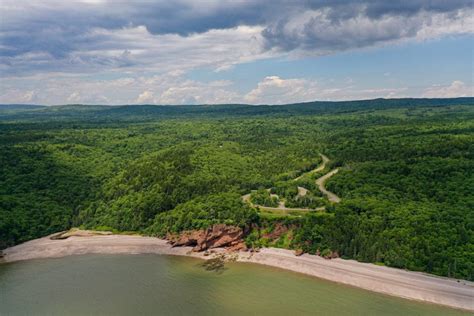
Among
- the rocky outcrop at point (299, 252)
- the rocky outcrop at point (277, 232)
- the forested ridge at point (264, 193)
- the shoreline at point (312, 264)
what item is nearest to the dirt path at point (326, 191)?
the forested ridge at point (264, 193)

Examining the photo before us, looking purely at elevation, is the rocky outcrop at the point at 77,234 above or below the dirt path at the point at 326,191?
below

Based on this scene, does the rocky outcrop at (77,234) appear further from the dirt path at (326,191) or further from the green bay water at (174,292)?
the dirt path at (326,191)

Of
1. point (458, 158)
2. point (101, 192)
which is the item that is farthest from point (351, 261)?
point (101, 192)

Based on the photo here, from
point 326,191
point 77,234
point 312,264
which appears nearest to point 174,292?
point 312,264

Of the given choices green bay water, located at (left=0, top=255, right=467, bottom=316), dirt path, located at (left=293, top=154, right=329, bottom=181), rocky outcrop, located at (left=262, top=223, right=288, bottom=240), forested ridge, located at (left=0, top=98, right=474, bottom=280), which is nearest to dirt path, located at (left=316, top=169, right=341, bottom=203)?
forested ridge, located at (left=0, top=98, right=474, bottom=280)

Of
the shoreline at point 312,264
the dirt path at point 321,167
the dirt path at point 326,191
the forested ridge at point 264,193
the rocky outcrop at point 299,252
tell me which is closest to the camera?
the shoreline at point 312,264

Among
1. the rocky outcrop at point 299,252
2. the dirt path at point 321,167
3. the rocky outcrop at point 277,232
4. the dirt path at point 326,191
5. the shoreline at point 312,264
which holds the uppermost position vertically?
the dirt path at point 321,167

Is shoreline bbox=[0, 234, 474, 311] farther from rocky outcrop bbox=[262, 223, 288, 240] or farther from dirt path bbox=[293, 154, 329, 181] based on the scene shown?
dirt path bbox=[293, 154, 329, 181]
